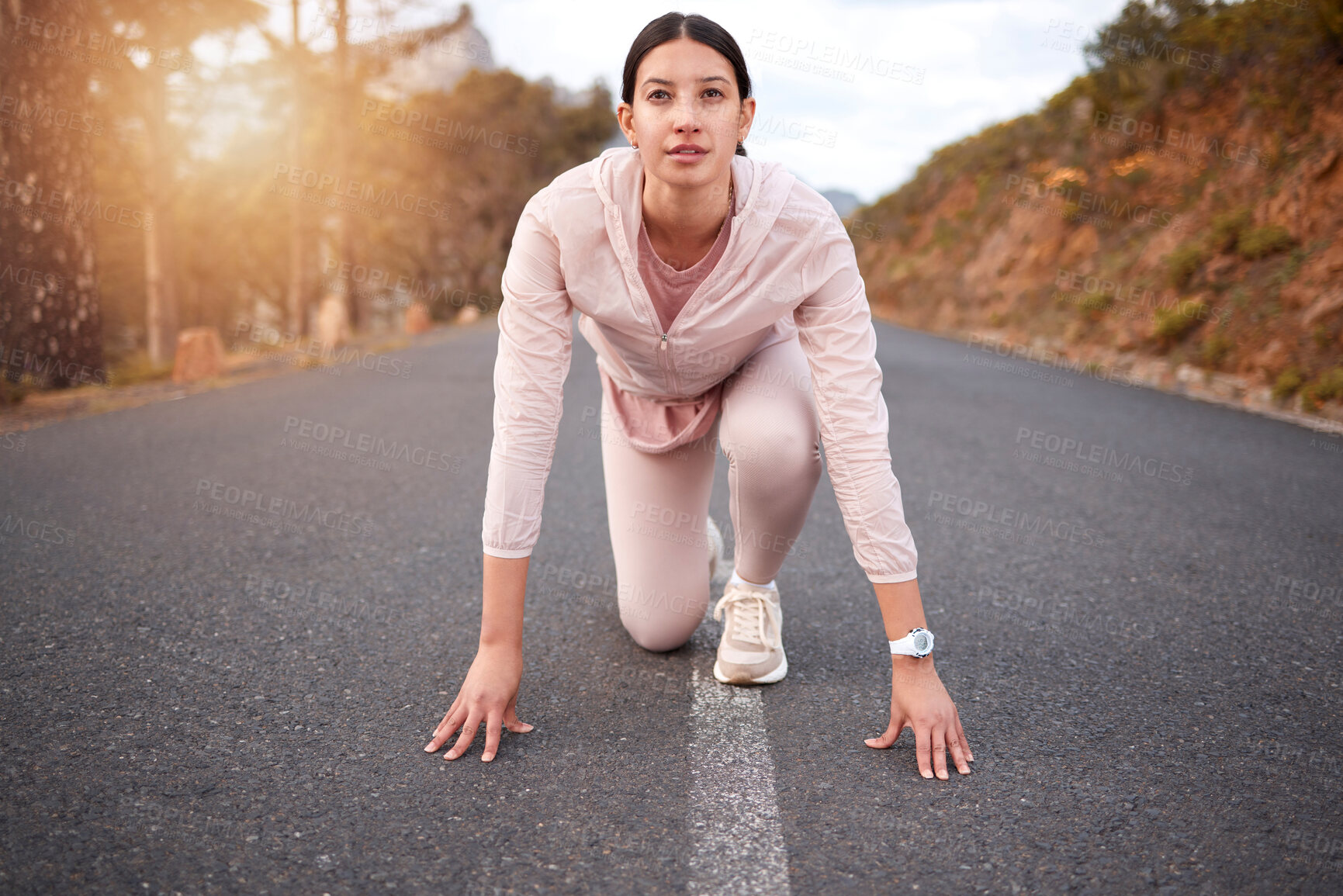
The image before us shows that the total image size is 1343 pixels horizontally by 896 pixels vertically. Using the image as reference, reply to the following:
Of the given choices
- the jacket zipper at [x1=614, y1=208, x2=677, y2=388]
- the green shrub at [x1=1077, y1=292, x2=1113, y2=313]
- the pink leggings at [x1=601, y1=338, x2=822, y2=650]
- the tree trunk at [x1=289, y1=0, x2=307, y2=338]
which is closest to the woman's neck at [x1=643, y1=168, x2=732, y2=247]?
the jacket zipper at [x1=614, y1=208, x2=677, y2=388]

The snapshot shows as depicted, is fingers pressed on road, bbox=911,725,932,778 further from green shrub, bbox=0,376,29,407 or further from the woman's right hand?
green shrub, bbox=0,376,29,407

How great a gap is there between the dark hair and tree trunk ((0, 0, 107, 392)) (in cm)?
738

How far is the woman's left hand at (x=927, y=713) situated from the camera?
2102 millimetres

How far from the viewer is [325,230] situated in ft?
72.7

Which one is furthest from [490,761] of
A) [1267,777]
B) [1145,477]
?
[1145,477]

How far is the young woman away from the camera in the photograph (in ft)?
7.04

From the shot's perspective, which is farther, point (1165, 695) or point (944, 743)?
point (1165, 695)

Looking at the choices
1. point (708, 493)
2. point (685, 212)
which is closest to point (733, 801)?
point (708, 493)

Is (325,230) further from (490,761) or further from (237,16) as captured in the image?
(490,761)

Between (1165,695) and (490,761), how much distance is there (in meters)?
1.90

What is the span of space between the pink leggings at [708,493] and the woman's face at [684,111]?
28.6 inches

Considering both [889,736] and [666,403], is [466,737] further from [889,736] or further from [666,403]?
[666,403]

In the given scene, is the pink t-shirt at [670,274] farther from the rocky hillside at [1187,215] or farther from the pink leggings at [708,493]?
the rocky hillside at [1187,215]

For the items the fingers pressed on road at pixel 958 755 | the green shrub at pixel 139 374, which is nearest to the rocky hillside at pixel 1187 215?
the fingers pressed on road at pixel 958 755
